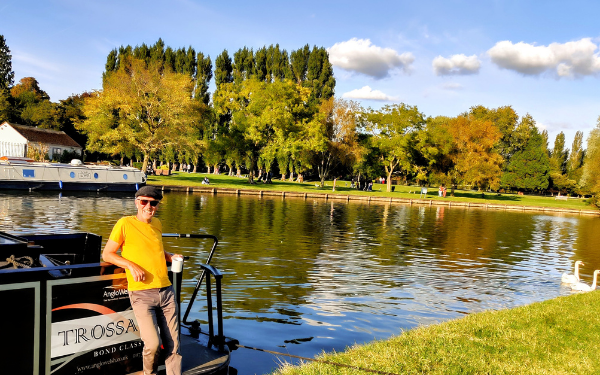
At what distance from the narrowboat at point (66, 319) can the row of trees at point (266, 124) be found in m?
57.0

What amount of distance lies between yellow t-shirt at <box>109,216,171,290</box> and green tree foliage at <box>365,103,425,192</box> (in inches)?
2771

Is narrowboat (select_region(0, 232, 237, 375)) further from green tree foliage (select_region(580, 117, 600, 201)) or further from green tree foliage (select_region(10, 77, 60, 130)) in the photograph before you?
green tree foliage (select_region(10, 77, 60, 130))

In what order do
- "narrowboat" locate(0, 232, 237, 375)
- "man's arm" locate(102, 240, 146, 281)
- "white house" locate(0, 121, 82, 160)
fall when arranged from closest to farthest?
"narrowboat" locate(0, 232, 237, 375)
"man's arm" locate(102, 240, 146, 281)
"white house" locate(0, 121, 82, 160)

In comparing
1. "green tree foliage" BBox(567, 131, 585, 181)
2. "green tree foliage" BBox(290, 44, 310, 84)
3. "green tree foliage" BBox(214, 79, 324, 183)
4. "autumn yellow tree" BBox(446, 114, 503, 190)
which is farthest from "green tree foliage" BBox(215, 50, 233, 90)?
"green tree foliage" BBox(567, 131, 585, 181)

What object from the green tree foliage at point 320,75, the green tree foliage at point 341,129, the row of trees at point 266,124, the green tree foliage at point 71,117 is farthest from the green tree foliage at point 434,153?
the green tree foliage at point 71,117

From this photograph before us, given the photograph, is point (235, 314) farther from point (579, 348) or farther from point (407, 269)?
point (407, 269)

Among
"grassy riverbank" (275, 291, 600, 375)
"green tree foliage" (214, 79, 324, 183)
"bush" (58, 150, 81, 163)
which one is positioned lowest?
"grassy riverbank" (275, 291, 600, 375)

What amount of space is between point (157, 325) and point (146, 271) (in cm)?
75

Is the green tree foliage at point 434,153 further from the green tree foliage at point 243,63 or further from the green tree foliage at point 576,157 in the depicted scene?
the green tree foliage at point 576,157

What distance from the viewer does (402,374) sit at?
22.1 feet

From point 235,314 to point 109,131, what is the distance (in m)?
54.4

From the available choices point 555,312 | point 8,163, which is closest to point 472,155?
point 8,163

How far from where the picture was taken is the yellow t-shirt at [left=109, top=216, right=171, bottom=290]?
5547 millimetres

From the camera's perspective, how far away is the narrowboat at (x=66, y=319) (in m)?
5.21
